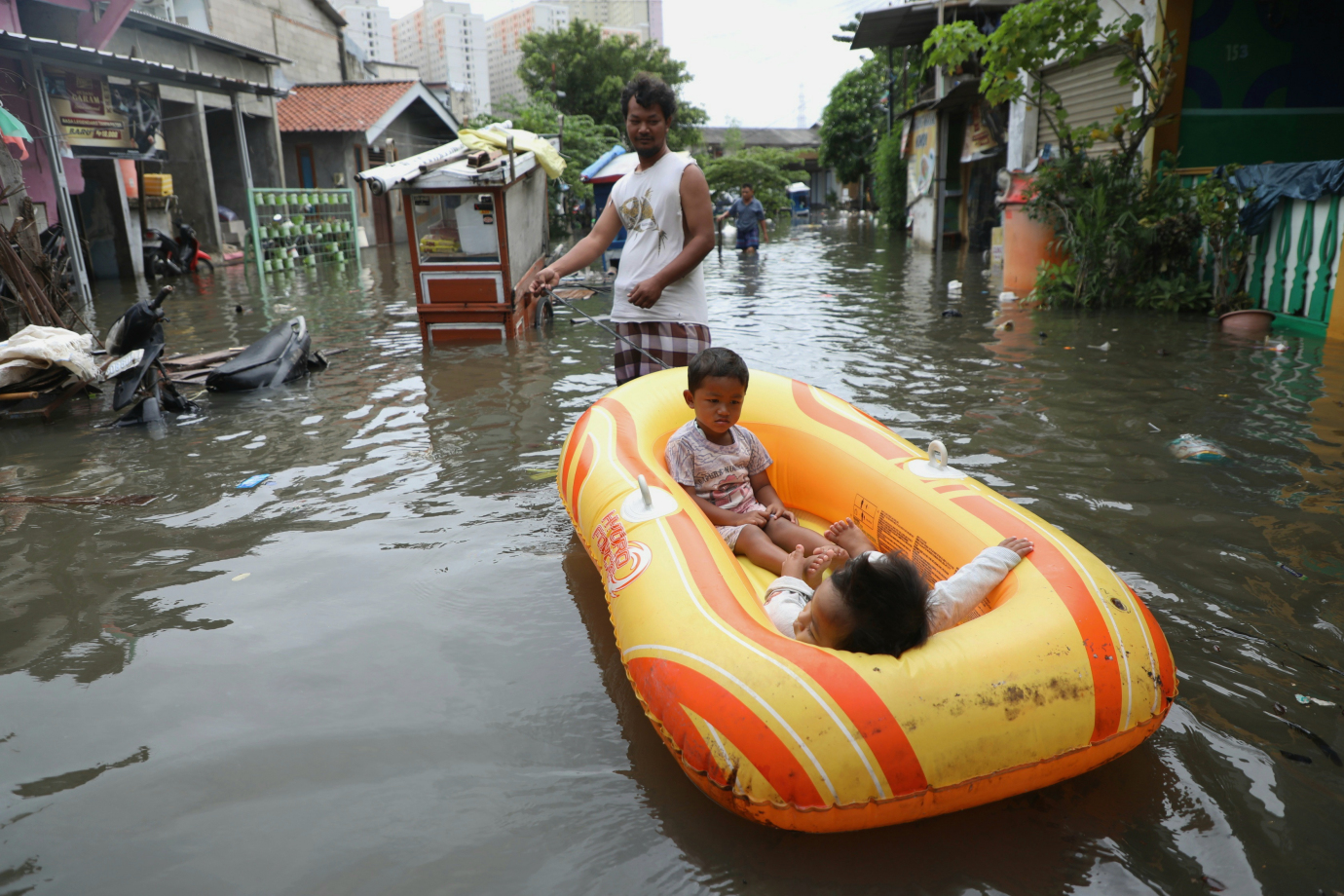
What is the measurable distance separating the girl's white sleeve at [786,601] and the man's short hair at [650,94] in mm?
1851

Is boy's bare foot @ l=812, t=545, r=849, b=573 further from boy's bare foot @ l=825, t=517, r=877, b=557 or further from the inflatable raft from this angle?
the inflatable raft

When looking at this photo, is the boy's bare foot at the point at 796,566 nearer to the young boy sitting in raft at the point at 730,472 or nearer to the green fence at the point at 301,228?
the young boy sitting in raft at the point at 730,472

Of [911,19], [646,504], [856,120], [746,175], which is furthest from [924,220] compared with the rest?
[646,504]

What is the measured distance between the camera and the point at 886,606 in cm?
206

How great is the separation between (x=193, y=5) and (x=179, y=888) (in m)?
23.3

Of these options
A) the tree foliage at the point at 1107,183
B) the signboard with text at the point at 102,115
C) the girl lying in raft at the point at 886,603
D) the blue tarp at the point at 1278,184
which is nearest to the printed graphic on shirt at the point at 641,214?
the girl lying in raft at the point at 886,603

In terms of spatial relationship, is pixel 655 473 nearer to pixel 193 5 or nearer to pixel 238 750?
pixel 238 750

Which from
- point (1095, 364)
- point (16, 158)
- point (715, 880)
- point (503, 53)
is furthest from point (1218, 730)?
point (503, 53)

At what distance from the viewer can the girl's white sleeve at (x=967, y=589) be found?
95.3 inches

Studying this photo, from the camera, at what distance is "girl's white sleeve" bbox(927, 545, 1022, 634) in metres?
2.42

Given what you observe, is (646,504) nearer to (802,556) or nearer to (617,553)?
(617,553)

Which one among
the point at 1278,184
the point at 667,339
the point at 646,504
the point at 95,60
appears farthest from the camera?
the point at 95,60

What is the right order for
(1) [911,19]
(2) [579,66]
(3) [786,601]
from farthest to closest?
1. (2) [579,66]
2. (1) [911,19]
3. (3) [786,601]

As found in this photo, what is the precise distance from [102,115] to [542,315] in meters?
8.33
